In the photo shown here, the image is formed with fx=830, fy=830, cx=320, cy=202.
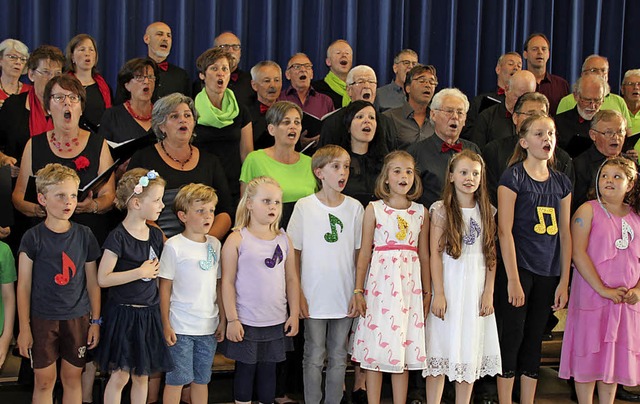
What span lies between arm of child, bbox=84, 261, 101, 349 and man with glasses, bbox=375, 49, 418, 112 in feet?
7.90

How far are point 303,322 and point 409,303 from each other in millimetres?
576

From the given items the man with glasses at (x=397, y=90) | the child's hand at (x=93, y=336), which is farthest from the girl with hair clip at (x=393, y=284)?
the man with glasses at (x=397, y=90)

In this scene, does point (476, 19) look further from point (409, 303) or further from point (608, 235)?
point (409, 303)

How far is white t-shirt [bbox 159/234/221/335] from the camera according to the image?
3334 mm

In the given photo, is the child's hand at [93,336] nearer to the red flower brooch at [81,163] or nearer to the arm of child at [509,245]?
the red flower brooch at [81,163]

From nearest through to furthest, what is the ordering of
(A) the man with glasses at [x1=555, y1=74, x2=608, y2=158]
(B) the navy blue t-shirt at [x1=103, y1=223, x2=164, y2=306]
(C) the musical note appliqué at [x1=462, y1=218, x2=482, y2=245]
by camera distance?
(B) the navy blue t-shirt at [x1=103, y1=223, x2=164, y2=306], (C) the musical note appliqué at [x1=462, y1=218, x2=482, y2=245], (A) the man with glasses at [x1=555, y1=74, x2=608, y2=158]

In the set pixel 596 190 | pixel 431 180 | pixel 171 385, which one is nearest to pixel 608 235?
pixel 596 190

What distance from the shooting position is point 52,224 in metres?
3.19

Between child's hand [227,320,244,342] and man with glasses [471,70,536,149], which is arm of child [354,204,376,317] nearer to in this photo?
child's hand [227,320,244,342]

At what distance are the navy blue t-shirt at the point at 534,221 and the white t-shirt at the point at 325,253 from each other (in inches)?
27.9

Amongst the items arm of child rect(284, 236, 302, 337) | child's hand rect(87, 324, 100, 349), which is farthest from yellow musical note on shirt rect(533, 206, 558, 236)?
child's hand rect(87, 324, 100, 349)

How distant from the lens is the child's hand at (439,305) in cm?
355

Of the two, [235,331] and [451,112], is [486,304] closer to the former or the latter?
[451,112]

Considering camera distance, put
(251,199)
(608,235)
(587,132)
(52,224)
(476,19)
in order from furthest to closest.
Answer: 1. (476,19)
2. (587,132)
3. (608,235)
4. (251,199)
5. (52,224)
